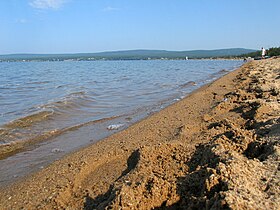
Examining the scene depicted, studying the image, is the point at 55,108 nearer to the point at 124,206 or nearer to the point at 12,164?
the point at 12,164

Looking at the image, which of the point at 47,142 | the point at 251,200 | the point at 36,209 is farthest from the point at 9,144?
the point at 251,200

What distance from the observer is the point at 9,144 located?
667cm

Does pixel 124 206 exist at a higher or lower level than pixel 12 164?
higher

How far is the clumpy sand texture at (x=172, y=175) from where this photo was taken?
2498mm

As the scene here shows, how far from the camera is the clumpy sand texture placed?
2498 mm

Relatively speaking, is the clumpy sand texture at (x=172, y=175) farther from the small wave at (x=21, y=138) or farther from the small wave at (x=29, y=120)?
the small wave at (x=29, y=120)

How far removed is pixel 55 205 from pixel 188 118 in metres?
4.48

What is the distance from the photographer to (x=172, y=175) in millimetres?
3162

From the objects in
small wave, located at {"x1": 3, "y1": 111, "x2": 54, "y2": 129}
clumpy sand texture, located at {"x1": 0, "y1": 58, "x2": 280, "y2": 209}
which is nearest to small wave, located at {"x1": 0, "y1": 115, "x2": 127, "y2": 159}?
small wave, located at {"x1": 3, "y1": 111, "x2": 54, "y2": 129}

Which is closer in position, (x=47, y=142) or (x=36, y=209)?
(x=36, y=209)

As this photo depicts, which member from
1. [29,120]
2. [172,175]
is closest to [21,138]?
[29,120]

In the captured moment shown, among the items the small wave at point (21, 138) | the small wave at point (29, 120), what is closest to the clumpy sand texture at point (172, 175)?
the small wave at point (21, 138)

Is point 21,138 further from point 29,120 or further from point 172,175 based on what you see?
point 172,175

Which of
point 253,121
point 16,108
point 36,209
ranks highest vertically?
point 253,121
